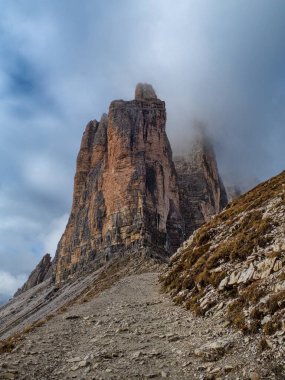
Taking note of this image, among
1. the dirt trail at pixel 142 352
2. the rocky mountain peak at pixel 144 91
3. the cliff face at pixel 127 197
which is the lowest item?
the dirt trail at pixel 142 352

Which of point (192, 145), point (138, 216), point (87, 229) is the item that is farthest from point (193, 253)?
point (192, 145)

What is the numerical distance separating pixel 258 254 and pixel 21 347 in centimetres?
1155

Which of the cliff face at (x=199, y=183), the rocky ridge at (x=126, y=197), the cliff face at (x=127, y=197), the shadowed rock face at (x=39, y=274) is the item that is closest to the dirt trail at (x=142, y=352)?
the rocky ridge at (x=126, y=197)

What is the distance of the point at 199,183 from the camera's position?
521 ft

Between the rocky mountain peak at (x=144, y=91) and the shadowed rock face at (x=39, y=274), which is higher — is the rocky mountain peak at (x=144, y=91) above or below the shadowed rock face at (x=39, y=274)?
above

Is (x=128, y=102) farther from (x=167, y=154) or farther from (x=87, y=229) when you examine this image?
(x=87, y=229)

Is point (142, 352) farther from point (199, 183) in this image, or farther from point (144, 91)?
point (199, 183)

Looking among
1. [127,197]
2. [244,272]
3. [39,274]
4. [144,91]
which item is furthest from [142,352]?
[39,274]

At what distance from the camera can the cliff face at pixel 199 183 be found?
437ft

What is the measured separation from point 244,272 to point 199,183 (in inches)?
5598

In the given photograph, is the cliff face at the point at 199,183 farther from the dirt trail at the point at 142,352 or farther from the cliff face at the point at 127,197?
the dirt trail at the point at 142,352

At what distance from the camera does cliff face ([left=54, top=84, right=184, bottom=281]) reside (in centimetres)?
9588

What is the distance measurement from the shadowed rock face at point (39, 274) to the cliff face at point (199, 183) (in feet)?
188

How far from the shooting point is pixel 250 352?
40.0 ft
